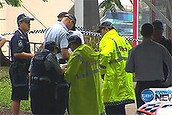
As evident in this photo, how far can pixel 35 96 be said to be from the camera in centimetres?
767

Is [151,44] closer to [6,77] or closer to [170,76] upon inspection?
[170,76]

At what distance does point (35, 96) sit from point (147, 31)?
191cm

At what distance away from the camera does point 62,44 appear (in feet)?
26.4

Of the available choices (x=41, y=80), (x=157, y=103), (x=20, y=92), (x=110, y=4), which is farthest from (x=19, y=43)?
(x=110, y=4)

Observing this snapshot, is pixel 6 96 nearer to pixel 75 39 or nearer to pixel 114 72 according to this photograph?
pixel 114 72

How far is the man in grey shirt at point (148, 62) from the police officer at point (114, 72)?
0.13 metres

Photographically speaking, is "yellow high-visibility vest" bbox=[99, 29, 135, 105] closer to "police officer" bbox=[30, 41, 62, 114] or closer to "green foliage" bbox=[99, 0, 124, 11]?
"police officer" bbox=[30, 41, 62, 114]

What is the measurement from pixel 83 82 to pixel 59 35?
48.3 inches

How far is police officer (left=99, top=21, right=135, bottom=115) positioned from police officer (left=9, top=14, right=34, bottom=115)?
58.6 inches

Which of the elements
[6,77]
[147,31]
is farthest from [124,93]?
[6,77]

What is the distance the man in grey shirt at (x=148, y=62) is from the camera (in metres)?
7.70

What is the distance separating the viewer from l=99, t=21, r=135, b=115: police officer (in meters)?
7.64

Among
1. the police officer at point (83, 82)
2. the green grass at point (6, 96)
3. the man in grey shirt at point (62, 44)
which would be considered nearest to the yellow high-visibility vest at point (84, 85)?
the police officer at point (83, 82)

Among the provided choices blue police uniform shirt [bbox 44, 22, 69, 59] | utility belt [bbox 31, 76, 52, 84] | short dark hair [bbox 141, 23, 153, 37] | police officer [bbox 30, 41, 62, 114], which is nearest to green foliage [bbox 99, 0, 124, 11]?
blue police uniform shirt [bbox 44, 22, 69, 59]
